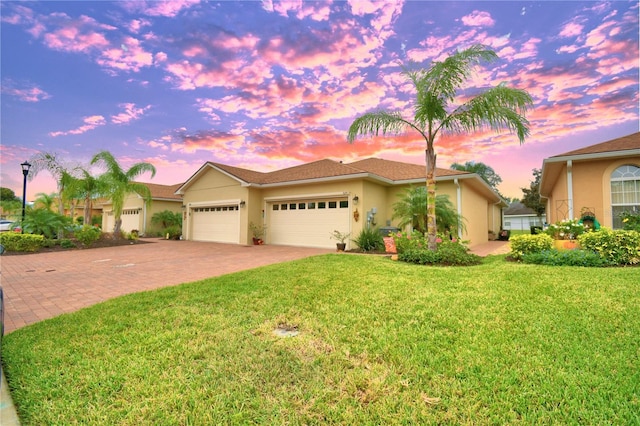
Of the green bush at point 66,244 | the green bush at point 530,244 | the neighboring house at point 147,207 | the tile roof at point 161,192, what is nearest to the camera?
the green bush at point 530,244

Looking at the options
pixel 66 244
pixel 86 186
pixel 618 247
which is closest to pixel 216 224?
pixel 66 244

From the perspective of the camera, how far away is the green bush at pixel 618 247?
639 centimetres

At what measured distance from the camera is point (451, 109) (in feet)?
25.4

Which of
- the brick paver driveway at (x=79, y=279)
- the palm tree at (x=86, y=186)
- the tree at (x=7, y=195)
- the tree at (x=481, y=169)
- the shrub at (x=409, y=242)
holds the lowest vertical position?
→ the brick paver driveway at (x=79, y=279)

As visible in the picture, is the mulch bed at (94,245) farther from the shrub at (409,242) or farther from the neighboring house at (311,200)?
the shrub at (409,242)

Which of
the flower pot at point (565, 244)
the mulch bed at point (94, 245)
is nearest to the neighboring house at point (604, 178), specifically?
the flower pot at point (565, 244)

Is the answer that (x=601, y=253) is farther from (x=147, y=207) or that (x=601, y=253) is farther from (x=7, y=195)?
(x=7, y=195)

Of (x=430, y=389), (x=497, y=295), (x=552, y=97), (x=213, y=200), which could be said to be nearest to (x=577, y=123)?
(x=552, y=97)

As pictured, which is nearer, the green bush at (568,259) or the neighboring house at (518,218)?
the green bush at (568,259)

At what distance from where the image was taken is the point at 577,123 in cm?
1157

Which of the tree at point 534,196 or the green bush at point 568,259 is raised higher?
the tree at point 534,196

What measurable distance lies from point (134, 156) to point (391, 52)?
1635cm

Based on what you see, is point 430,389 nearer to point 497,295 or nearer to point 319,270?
point 497,295

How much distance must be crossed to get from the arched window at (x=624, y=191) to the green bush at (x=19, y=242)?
2379 centimetres
